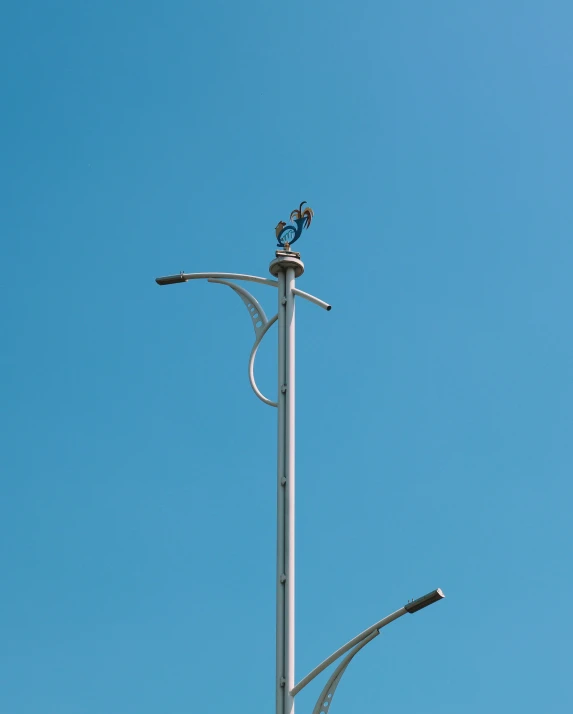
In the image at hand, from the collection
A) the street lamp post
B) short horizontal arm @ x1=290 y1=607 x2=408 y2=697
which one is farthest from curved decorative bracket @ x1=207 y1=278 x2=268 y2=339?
short horizontal arm @ x1=290 y1=607 x2=408 y2=697

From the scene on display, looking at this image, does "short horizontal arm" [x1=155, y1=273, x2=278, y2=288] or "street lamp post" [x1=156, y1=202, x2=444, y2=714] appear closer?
"street lamp post" [x1=156, y1=202, x2=444, y2=714]

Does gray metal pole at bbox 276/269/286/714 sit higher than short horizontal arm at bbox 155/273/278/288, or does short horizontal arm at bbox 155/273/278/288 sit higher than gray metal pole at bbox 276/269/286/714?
short horizontal arm at bbox 155/273/278/288

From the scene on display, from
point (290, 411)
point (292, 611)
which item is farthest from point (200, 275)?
point (292, 611)

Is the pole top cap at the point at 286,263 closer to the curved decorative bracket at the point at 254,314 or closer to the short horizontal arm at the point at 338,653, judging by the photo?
the curved decorative bracket at the point at 254,314

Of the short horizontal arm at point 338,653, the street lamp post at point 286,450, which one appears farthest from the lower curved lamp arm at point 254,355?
the short horizontal arm at point 338,653

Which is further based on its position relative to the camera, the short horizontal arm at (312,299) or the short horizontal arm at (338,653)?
the short horizontal arm at (312,299)

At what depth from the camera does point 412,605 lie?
13.3 m

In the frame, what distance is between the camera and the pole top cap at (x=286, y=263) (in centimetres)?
1627

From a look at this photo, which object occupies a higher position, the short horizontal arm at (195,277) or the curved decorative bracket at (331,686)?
Answer: the short horizontal arm at (195,277)

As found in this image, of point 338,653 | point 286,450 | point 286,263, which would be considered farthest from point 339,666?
point 286,263

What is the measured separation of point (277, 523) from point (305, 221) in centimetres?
417

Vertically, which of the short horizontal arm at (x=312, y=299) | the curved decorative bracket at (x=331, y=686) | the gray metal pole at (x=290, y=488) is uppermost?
the short horizontal arm at (x=312, y=299)

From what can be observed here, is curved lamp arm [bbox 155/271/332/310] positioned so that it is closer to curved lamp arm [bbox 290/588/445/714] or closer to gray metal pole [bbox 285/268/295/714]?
gray metal pole [bbox 285/268/295/714]

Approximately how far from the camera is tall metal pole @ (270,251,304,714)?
46.5 feet
